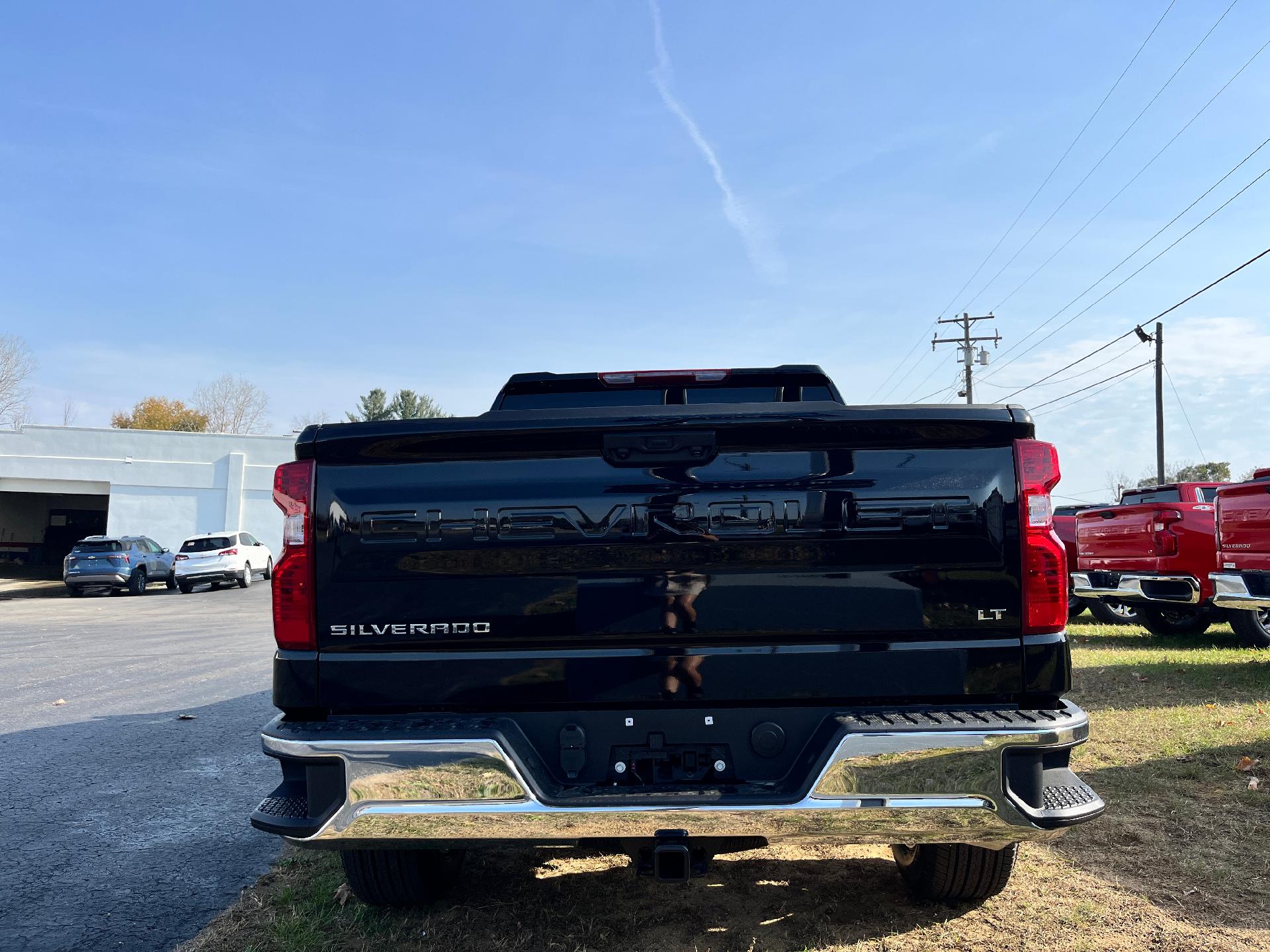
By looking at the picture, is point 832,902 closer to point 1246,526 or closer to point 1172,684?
point 1172,684

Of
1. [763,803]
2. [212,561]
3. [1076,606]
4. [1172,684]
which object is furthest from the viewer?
[212,561]

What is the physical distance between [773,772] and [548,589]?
33.3 inches

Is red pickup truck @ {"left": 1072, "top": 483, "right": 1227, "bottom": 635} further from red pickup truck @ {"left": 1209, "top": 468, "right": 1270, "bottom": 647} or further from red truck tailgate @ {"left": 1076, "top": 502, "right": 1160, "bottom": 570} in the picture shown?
red pickup truck @ {"left": 1209, "top": 468, "right": 1270, "bottom": 647}

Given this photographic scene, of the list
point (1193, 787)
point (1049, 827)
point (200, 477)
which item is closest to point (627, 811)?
point (1049, 827)

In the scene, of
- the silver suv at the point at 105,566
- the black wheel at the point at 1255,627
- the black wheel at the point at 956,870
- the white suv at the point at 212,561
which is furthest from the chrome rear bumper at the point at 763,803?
the silver suv at the point at 105,566

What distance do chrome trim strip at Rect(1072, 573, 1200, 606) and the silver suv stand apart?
25.2 m

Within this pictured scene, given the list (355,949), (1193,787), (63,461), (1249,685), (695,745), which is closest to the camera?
(695,745)

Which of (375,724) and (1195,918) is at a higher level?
(375,724)

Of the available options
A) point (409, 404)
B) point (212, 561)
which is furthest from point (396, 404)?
point (212, 561)

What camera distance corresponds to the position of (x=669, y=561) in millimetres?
2713

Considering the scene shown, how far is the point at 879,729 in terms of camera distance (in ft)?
8.38

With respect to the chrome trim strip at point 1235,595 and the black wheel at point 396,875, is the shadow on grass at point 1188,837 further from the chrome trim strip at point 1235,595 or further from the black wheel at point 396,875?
the black wheel at point 396,875

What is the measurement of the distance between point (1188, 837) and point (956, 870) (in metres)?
1.76

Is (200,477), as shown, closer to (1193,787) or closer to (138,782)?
(138,782)
